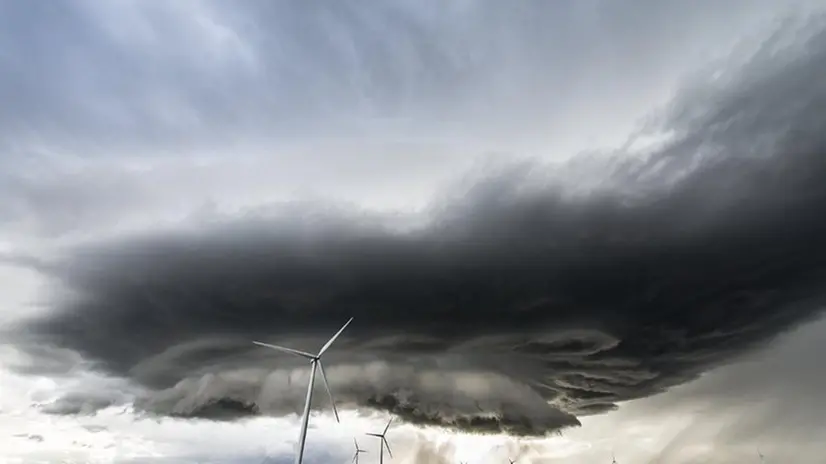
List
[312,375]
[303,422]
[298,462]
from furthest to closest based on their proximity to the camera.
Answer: [312,375] < [303,422] < [298,462]

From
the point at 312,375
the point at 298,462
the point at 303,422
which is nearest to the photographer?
the point at 298,462

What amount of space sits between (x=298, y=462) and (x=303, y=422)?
14.2m

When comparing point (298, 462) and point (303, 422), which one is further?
point (303, 422)

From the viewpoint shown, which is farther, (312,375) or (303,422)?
(312,375)

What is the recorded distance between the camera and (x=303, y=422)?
145 meters

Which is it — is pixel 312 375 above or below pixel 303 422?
above

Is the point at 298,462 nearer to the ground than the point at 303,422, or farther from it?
nearer to the ground

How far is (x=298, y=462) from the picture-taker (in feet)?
432

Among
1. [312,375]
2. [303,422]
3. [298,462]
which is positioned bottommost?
[298,462]

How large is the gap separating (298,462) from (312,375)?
30883 millimetres

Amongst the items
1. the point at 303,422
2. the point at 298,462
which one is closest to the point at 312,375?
the point at 303,422

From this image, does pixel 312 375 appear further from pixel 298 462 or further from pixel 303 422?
pixel 298 462
